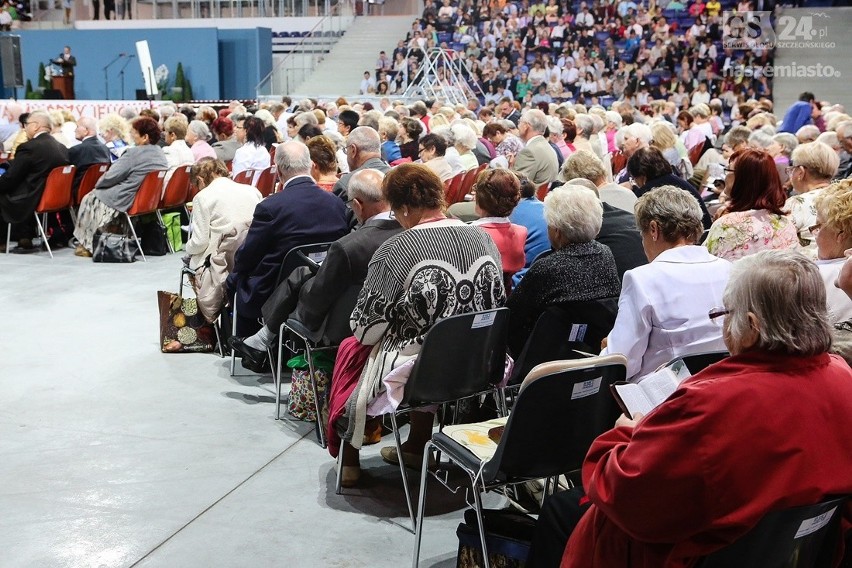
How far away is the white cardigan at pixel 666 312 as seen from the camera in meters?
2.93

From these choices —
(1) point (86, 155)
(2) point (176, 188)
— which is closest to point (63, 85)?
(1) point (86, 155)

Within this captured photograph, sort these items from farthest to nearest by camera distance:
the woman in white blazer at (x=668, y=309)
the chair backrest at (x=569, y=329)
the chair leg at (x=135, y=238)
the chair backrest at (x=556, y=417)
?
the chair leg at (x=135, y=238) < the chair backrest at (x=569, y=329) < the woman in white blazer at (x=668, y=309) < the chair backrest at (x=556, y=417)

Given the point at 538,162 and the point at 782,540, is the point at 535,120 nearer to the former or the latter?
the point at 538,162

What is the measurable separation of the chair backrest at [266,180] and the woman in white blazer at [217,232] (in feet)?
8.82

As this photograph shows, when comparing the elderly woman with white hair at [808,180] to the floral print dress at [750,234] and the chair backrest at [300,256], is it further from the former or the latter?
the chair backrest at [300,256]

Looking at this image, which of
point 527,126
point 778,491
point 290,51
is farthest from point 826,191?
point 290,51

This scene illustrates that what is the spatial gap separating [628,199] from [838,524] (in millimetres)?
3331

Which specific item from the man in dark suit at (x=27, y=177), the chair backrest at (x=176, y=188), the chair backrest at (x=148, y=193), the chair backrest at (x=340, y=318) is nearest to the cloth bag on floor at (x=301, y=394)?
the chair backrest at (x=340, y=318)

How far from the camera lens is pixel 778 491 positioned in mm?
1777

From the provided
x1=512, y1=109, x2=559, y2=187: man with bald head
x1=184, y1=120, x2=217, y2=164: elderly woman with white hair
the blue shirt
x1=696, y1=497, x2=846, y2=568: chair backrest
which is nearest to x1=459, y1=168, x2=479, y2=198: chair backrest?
x1=512, y1=109, x2=559, y2=187: man with bald head

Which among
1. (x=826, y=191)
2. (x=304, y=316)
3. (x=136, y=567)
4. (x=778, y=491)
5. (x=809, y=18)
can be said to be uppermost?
(x=809, y=18)

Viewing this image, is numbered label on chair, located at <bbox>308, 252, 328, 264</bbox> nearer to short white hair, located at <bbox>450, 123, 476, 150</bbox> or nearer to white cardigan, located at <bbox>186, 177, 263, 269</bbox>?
white cardigan, located at <bbox>186, 177, 263, 269</bbox>

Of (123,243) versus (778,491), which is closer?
(778,491)

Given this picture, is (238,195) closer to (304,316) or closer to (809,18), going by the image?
(304,316)
